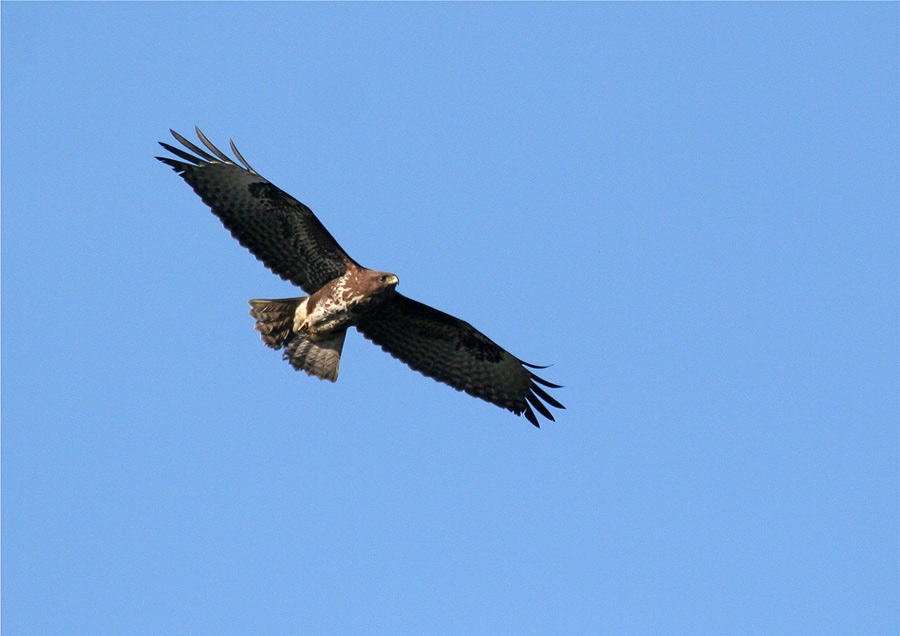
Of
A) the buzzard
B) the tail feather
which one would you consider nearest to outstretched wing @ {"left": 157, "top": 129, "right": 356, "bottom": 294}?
the buzzard

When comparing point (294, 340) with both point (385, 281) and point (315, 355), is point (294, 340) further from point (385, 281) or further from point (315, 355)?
point (385, 281)

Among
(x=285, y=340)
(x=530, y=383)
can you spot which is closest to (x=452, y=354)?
(x=530, y=383)

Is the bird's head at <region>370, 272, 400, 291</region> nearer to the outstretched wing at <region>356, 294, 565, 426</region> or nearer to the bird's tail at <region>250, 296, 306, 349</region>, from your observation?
the outstretched wing at <region>356, 294, 565, 426</region>

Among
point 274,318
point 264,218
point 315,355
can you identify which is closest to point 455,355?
point 315,355

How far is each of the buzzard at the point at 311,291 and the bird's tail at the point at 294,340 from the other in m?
0.01

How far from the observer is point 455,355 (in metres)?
14.6

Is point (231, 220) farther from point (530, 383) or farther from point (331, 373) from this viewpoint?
point (530, 383)

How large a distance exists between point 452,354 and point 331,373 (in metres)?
1.44

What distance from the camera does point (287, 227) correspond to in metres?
13.6

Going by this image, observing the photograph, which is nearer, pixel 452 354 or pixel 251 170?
pixel 251 170

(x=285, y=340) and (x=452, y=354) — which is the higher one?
(x=452, y=354)

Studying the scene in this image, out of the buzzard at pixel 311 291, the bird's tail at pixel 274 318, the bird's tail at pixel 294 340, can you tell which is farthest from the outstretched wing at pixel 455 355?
the bird's tail at pixel 274 318

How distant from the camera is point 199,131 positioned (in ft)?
44.7

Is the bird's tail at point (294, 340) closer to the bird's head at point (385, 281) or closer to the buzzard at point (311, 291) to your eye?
the buzzard at point (311, 291)
